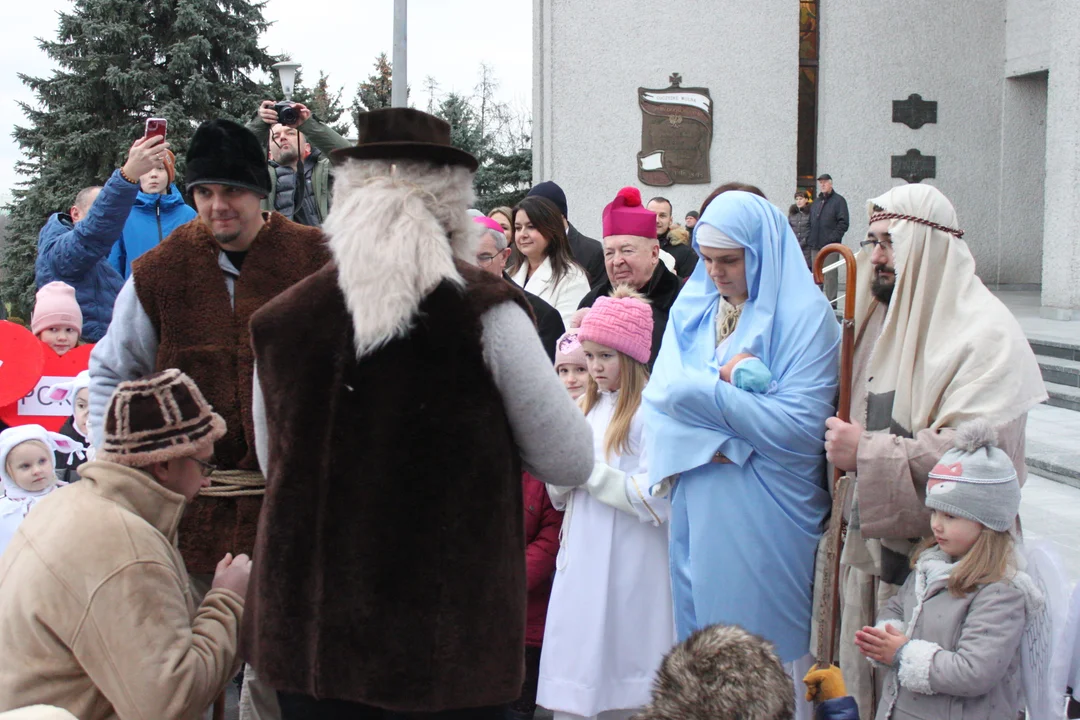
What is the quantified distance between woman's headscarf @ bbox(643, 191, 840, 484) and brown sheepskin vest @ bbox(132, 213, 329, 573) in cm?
131

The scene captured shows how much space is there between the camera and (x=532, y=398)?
2.00 meters

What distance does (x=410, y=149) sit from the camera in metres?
2.04

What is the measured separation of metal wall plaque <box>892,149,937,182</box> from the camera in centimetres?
1659

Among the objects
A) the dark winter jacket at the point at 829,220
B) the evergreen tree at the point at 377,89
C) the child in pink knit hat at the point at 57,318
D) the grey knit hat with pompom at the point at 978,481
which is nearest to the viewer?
the grey knit hat with pompom at the point at 978,481

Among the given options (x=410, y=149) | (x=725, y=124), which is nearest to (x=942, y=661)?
(x=410, y=149)

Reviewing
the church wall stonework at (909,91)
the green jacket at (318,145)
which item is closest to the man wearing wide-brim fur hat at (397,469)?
the green jacket at (318,145)

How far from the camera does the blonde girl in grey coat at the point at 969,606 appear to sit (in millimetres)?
2592

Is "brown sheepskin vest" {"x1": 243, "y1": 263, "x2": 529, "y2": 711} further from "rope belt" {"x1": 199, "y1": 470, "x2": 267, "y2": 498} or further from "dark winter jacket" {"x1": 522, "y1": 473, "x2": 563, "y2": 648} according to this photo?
"dark winter jacket" {"x1": 522, "y1": 473, "x2": 563, "y2": 648}

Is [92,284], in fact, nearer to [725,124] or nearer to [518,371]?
[518,371]

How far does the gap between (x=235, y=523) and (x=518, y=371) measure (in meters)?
1.20

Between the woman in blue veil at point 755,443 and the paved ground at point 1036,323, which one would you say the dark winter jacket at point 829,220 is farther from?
the woman in blue veil at point 755,443

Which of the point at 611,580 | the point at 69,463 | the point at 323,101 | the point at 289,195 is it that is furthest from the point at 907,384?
the point at 323,101

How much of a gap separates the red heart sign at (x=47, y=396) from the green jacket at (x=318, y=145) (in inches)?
47.5

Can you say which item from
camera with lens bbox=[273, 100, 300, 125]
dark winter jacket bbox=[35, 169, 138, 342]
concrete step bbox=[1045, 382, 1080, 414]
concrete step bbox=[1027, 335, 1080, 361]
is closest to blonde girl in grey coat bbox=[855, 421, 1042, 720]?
camera with lens bbox=[273, 100, 300, 125]
